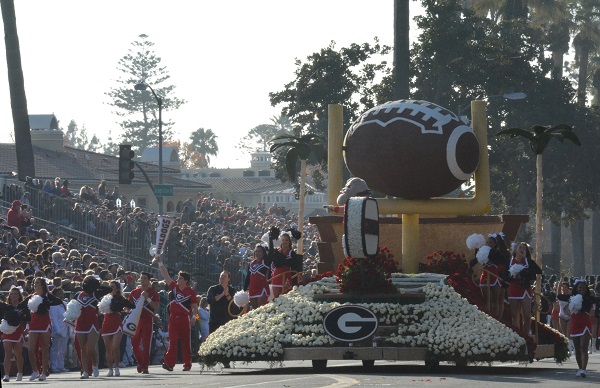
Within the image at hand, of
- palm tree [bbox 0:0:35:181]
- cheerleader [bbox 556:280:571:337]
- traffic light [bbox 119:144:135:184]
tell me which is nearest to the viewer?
cheerleader [bbox 556:280:571:337]

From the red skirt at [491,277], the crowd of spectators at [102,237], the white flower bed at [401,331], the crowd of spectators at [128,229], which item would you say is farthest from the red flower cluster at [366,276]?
the crowd of spectators at [128,229]

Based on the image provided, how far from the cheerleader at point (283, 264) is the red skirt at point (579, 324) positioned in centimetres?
468

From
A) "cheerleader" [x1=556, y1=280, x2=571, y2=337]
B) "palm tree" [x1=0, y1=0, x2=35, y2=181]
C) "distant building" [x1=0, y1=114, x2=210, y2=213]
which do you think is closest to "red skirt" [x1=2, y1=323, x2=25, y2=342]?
"cheerleader" [x1=556, y1=280, x2=571, y2=337]

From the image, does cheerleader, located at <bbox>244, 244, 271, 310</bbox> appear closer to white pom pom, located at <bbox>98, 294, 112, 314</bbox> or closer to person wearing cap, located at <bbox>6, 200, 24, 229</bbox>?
white pom pom, located at <bbox>98, 294, 112, 314</bbox>

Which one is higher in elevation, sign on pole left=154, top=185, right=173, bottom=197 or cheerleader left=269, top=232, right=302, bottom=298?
sign on pole left=154, top=185, right=173, bottom=197

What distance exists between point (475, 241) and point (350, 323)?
117 inches

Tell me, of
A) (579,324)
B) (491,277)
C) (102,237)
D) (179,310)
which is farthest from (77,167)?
(579,324)

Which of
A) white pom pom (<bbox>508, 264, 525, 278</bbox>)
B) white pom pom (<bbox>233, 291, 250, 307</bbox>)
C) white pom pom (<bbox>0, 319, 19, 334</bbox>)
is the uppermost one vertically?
white pom pom (<bbox>508, 264, 525, 278</bbox>)

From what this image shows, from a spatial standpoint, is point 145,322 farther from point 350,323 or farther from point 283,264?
point 350,323

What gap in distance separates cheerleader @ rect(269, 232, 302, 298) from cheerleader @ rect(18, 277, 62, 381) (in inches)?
142

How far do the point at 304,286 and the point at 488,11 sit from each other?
46.4m

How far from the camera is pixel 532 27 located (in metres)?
63.8

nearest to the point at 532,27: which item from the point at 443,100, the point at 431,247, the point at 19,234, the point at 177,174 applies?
the point at 443,100

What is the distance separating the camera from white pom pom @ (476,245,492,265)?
21609mm
